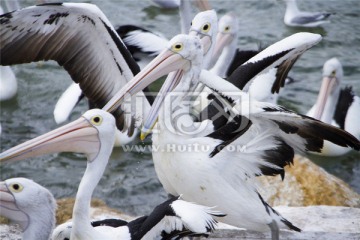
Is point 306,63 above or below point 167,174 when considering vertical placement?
below

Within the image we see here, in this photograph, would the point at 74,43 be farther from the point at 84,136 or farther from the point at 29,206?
the point at 29,206

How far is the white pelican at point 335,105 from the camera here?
794 centimetres

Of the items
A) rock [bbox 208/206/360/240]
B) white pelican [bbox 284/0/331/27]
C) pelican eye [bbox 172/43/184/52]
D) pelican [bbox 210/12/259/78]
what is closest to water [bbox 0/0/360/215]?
white pelican [bbox 284/0/331/27]

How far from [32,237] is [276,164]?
162cm

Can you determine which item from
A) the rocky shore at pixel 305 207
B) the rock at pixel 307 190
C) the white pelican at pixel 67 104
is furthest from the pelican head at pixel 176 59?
the white pelican at pixel 67 104

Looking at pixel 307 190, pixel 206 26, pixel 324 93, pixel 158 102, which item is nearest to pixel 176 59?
pixel 158 102

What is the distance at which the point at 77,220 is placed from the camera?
424 centimetres

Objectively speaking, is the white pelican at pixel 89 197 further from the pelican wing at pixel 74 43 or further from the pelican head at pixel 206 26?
the pelican head at pixel 206 26

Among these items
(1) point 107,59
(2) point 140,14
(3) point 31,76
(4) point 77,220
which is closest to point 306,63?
(2) point 140,14

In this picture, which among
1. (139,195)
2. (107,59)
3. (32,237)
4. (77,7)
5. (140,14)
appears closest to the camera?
(32,237)

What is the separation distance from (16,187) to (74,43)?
177 cm

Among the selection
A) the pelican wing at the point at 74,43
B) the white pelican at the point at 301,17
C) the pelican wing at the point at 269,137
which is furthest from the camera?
the white pelican at the point at 301,17

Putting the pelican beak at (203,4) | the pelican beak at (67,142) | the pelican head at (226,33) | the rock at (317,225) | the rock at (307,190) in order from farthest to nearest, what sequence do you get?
the pelican beak at (203,4), the pelican head at (226,33), the rock at (307,190), the rock at (317,225), the pelican beak at (67,142)

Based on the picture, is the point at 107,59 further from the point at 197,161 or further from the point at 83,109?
the point at 83,109
